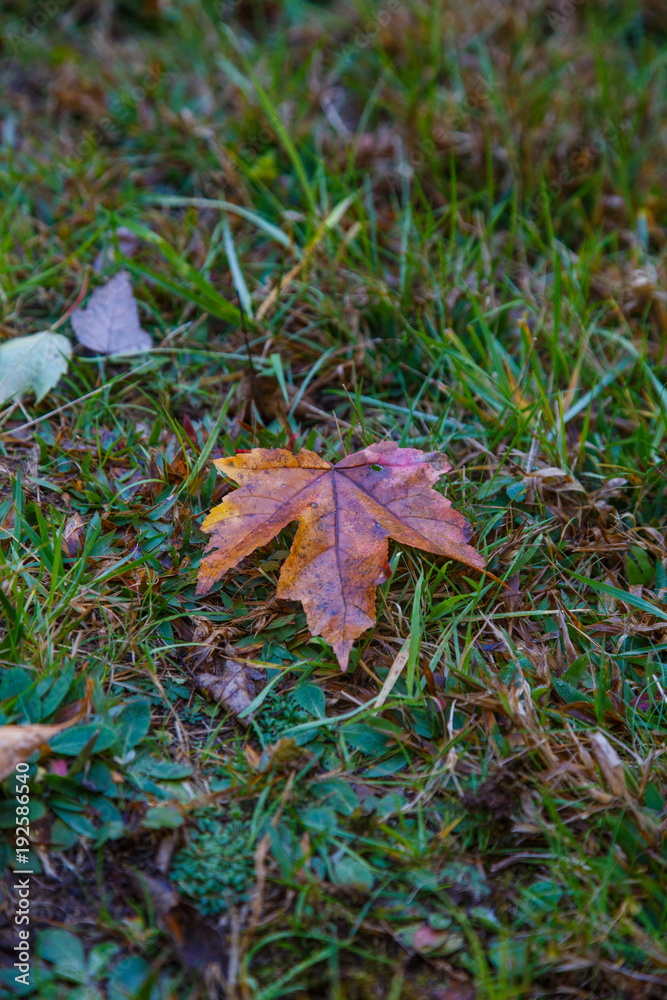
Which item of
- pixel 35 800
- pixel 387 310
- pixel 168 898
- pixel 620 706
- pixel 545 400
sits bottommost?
pixel 620 706

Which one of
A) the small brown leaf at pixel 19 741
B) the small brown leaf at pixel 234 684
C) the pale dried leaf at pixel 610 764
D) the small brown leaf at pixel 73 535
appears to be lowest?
the pale dried leaf at pixel 610 764

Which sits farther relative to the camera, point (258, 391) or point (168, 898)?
point (258, 391)

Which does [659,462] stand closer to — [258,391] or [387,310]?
[387,310]

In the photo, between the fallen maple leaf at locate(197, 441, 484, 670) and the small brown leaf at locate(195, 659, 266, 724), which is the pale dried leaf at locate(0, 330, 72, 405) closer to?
the fallen maple leaf at locate(197, 441, 484, 670)

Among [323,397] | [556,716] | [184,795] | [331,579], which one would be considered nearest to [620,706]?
[556,716]

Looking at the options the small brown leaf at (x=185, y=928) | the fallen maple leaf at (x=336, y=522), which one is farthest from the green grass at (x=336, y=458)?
the fallen maple leaf at (x=336, y=522)

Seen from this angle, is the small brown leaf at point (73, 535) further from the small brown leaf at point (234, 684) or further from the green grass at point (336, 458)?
the small brown leaf at point (234, 684)
